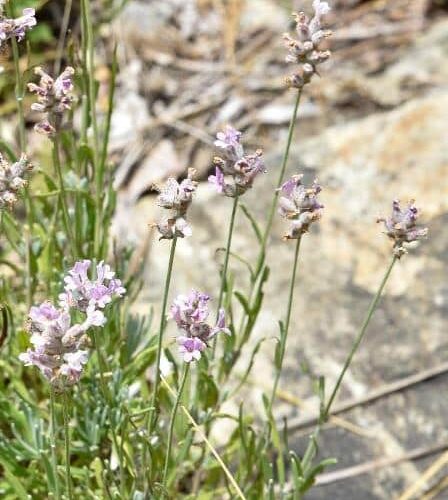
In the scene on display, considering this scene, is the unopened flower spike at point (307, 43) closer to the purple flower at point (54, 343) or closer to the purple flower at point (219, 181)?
the purple flower at point (219, 181)

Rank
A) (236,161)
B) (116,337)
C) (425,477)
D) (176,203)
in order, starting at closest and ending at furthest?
(176,203) → (236,161) → (116,337) → (425,477)

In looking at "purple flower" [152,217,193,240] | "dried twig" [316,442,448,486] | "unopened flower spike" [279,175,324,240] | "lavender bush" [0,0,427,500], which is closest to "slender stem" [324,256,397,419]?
"lavender bush" [0,0,427,500]

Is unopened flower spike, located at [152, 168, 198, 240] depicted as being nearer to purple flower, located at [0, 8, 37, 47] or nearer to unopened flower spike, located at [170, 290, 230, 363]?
unopened flower spike, located at [170, 290, 230, 363]

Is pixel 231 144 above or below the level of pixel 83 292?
above

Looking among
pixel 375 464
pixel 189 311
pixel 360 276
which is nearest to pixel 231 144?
pixel 189 311

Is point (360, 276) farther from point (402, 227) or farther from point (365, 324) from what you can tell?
point (402, 227)

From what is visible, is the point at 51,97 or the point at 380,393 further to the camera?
the point at 380,393

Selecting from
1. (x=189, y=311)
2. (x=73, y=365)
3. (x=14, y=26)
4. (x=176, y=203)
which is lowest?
(x=73, y=365)

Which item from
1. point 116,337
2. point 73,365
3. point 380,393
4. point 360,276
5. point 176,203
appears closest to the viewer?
point 73,365
